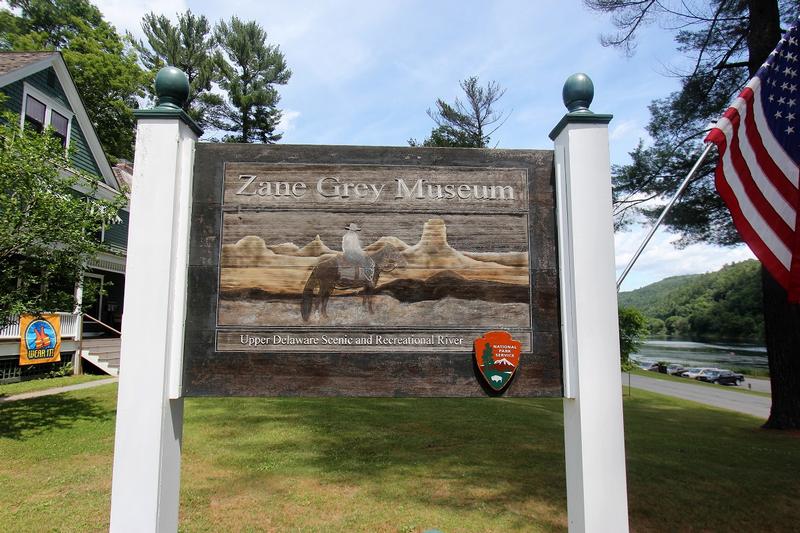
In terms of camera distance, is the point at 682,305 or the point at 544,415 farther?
the point at 682,305

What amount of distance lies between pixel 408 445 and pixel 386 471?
1283 millimetres

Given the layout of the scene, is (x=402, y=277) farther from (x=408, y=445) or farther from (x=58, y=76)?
(x=58, y=76)

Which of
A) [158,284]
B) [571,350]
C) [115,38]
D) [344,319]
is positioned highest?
[115,38]

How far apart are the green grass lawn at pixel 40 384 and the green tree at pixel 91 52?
17993 millimetres

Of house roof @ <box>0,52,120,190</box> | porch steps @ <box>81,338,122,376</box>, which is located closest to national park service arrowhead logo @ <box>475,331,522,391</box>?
porch steps @ <box>81,338,122,376</box>

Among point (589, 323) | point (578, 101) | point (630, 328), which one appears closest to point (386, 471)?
point (589, 323)

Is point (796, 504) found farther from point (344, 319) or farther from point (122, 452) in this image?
point (122, 452)

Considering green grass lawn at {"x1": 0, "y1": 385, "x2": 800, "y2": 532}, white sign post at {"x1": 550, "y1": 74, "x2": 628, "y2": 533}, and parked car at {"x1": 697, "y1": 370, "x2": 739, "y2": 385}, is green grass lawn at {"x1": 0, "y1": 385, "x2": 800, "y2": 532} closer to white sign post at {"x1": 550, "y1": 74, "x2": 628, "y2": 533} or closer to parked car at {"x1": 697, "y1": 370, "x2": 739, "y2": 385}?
white sign post at {"x1": 550, "y1": 74, "x2": 628, "y2": 533}

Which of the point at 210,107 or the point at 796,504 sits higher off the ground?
the point at 210,107

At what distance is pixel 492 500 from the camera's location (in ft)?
15.9

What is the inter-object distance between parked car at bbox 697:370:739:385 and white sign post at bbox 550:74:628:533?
123 feet

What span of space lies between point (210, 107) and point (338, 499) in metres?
28.8

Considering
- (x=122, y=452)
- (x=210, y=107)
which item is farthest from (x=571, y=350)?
(x=210, y=107)

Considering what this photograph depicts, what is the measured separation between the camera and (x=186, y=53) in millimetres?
29141
